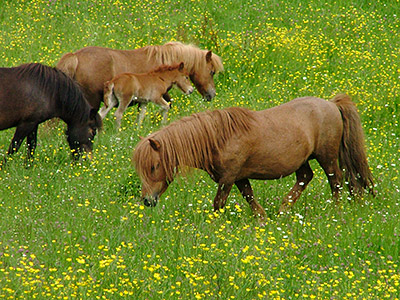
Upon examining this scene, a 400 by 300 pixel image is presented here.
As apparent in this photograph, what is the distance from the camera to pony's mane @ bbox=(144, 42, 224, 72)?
38.8ft

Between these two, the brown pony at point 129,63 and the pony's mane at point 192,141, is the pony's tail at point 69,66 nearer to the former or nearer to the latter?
the brown pony at point 129,63

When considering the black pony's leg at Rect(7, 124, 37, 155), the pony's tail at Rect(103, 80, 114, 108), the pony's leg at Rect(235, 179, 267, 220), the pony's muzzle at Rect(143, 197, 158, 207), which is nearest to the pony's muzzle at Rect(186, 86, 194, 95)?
the pony's tail at Rect(103, 80, 114, 108)

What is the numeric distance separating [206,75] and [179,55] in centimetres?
67

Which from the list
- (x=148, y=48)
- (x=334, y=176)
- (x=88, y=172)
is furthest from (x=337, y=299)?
(x=148, y=48)

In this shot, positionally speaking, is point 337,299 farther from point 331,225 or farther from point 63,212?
point 63,212

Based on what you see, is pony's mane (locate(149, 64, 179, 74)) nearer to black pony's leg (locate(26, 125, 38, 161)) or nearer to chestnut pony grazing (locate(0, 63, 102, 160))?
chestnut pony grazing (locate(0, 63, 102, 160))

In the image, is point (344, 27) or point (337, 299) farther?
point (344, 27)

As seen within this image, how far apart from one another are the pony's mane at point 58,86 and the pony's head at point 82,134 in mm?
145

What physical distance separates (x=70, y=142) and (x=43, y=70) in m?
1.21

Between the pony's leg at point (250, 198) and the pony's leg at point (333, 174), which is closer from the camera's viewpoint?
the pony's leg at point (250, 198)

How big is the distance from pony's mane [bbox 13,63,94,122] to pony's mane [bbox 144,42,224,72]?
225cm

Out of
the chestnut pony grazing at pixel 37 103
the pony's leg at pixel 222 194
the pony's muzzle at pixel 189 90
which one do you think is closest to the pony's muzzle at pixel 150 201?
the pony's leg at pixel 222 194

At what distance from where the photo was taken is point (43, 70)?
9680 millimetres

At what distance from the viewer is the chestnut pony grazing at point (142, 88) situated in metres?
10.8
